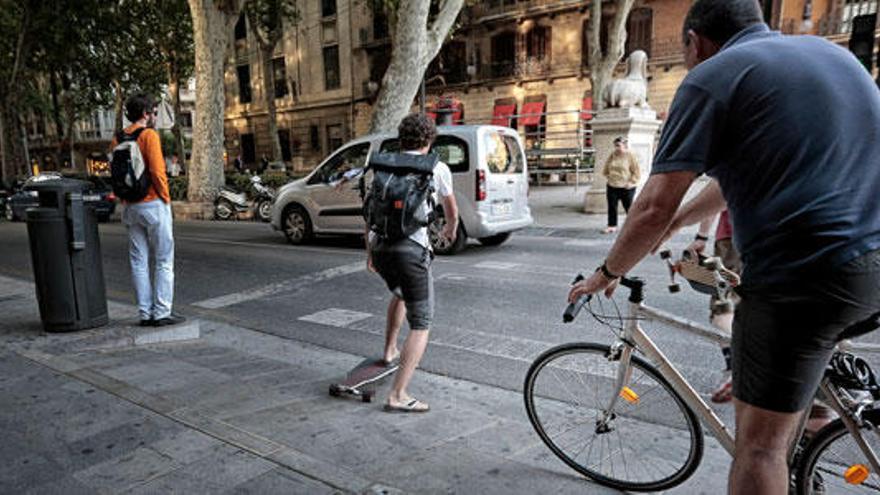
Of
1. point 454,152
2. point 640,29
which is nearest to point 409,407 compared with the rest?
point 454,152

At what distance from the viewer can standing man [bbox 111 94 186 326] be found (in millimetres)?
5004

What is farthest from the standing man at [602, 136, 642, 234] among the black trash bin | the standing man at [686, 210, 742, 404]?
the black trash bin

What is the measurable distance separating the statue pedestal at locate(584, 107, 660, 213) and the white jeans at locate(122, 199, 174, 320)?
9608mm

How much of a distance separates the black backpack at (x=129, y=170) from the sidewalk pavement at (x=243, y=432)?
3.96 feet

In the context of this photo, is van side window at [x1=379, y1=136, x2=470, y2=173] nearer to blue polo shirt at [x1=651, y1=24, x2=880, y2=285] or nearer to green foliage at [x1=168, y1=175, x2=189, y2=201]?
blue polo shirt at [x1=651, y1=24, x2=880, y2=285]

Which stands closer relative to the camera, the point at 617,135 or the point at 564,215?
the point at 617,135

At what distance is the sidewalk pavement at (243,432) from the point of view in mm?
2672

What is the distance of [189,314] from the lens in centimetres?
603

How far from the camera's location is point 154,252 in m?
5.19

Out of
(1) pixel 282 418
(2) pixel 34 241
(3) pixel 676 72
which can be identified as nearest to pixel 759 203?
(1) pixel 282 418

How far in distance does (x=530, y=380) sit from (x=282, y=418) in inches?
55.3

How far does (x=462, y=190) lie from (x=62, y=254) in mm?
5228

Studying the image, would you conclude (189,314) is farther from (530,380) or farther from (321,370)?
(530,380)

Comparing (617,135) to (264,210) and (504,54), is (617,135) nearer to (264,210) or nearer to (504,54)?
(264,210)
